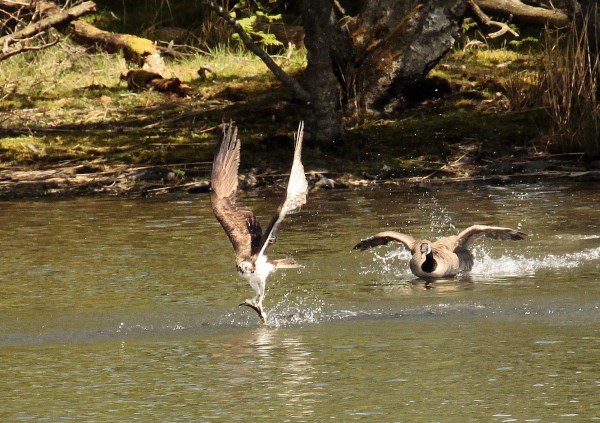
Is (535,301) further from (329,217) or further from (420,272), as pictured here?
(329,217)

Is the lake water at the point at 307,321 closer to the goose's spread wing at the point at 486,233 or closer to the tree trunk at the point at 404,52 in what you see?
the goose's spread wing at the point at 486,233

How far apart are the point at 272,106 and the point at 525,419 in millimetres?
11974

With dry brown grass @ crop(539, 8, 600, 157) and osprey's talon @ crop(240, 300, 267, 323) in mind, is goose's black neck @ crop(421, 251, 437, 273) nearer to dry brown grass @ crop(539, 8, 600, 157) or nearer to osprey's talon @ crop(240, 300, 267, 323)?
osprey's talon @ crop(240, 300, 267, 323)

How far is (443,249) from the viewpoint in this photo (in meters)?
11.6

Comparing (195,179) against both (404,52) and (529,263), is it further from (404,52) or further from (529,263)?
(529,263)

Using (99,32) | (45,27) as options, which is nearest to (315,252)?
(45,27)

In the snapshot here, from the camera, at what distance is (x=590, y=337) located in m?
8.79

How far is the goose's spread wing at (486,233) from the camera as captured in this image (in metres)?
11.6

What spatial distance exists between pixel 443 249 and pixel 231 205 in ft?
7.59

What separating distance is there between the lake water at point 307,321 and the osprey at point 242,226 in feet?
1.24

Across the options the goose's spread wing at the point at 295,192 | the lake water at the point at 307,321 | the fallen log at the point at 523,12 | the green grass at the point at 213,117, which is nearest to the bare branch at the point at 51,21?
the green grass at the point at 213,117

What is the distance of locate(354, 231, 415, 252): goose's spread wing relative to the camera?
11.7 meters

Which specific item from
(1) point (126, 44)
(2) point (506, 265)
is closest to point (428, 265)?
(2) point (506, 265)

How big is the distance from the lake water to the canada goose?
229mm
